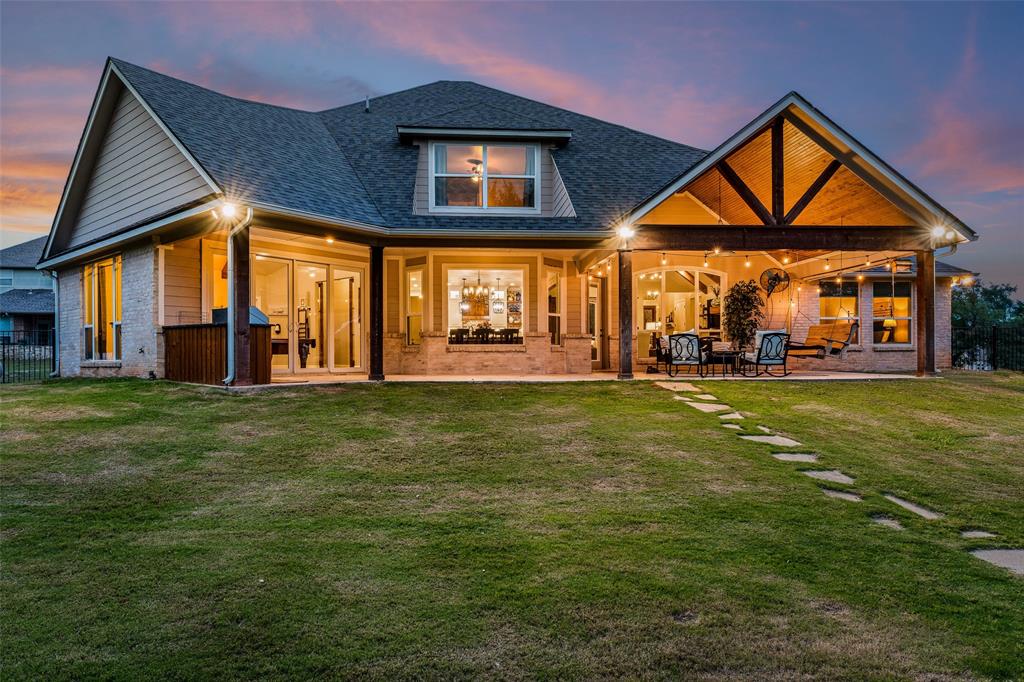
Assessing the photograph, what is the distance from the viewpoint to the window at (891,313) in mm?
16391

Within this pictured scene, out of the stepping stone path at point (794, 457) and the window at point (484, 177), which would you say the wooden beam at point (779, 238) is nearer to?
the window at point (484, 177)

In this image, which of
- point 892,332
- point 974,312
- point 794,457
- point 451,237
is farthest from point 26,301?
point 974,312

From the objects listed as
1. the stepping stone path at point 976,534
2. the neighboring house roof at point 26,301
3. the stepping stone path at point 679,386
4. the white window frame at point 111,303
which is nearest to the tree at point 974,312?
the stepping stone path at point 679,386

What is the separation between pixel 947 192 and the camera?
104 feet

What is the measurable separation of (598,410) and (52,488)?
6.05 meters

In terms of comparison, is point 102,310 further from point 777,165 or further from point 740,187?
point 777,165

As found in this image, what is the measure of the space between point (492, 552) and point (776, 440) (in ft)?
14.7

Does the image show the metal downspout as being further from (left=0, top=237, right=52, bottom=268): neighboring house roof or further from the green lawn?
(left=0, top=237, right=52, bottom=268): neighboring house roof

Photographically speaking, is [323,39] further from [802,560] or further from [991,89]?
[991,89]

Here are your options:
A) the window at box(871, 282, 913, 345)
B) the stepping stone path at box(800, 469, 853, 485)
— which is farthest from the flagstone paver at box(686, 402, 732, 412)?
the window at box(871, 282, 913, 345)

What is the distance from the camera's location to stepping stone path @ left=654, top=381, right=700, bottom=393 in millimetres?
10094

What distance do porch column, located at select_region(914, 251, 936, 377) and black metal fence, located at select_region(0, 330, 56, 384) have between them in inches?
792

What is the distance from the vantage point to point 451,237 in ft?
38.7

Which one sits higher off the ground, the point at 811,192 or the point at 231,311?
A: the point at 811,192
